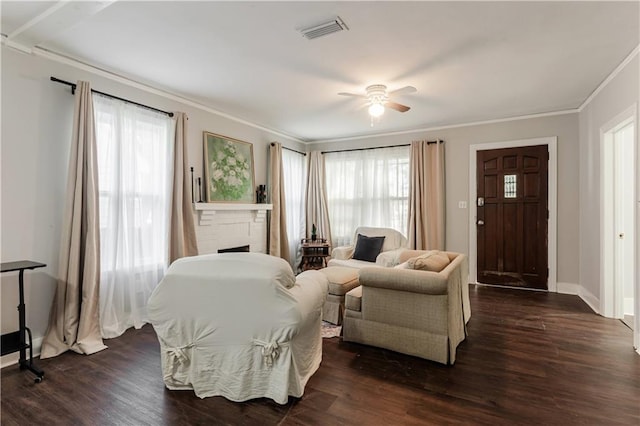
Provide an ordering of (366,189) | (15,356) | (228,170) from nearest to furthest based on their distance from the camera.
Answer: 1. (15,356)
2. (228,170)
3. (366,189)

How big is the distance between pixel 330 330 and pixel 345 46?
2649 millimetres

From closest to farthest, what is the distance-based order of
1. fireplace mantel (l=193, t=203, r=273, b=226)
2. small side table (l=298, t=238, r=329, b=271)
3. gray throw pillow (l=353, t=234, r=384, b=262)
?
fireplace mantel (l=193, t=203, r=273, b=226) → gray throw pillow (l=353, t=234, r=384, b=262) → small side table (l=298, t=238, r=329, b=271)

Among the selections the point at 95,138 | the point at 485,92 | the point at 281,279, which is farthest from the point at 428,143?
the point at 95,138

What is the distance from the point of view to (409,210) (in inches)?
210

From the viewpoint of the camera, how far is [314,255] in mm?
5453

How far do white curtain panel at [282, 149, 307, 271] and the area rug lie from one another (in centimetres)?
253

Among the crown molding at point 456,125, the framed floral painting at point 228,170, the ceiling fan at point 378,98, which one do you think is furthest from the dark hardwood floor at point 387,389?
the crown molding at point 456,125

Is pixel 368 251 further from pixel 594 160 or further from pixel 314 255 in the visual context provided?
pixel 594 160

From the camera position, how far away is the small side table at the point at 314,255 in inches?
215

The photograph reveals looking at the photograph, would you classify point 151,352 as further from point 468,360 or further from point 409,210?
point 409,210

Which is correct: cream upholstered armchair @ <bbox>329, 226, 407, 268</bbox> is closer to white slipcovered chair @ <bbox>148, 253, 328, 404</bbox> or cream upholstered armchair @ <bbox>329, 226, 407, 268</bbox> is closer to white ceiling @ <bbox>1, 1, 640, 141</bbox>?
white ceiling @ <bbox>1, 1, 640, 141</bbox>

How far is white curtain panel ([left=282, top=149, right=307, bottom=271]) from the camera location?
19.2 ft

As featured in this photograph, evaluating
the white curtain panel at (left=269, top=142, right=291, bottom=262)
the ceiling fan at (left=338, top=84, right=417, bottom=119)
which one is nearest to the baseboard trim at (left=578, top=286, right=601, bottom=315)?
the ceiling fan at (left=338, top=84, right=417, bottom=119)

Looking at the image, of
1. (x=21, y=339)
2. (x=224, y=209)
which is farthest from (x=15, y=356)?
(x=224, y=209)
